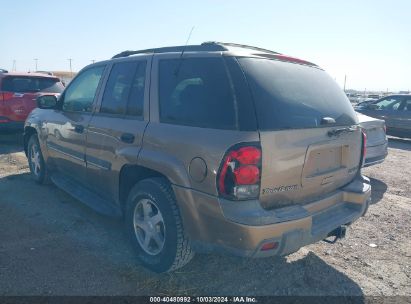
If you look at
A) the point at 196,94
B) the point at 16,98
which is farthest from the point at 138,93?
the point at 16,98

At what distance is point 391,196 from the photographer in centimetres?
568

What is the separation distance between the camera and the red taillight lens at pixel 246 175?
2498 mm

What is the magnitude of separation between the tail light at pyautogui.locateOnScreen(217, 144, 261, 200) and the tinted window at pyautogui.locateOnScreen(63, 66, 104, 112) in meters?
2.27

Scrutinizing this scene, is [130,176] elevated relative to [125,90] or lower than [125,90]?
lower

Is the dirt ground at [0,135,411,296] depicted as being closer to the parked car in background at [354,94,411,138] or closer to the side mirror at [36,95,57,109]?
the side mirror at [36,95,57,109]

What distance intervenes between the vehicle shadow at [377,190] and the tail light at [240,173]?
3.65m

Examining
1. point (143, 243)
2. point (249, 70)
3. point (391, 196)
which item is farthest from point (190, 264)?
point (391, 196)

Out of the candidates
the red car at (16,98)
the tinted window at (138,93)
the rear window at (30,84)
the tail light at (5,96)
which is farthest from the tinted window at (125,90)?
the rear window at (30,84)

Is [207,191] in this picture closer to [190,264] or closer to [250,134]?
[250,134]

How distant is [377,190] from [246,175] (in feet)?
14.5

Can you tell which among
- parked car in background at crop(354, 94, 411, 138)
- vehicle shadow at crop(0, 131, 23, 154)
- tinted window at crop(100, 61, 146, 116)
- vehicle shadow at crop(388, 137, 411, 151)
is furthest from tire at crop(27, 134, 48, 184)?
parked car in background at crop(354, 94, 411, 138)

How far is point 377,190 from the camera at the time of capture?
6.00 m

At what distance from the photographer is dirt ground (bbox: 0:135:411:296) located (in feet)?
9.89

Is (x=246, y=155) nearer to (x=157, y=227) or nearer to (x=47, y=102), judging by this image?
(x=157, y=227)
